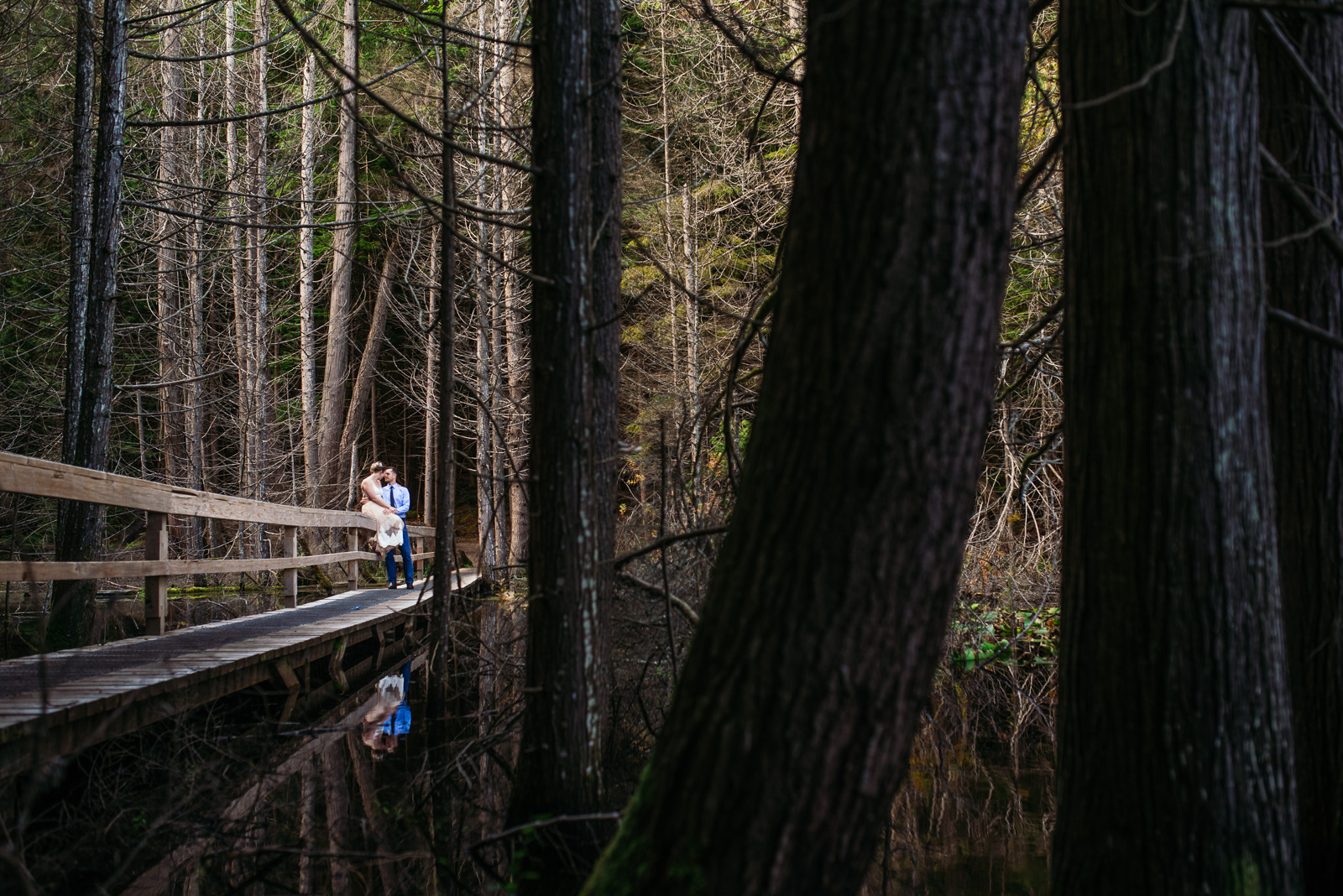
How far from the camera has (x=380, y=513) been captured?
12.0m

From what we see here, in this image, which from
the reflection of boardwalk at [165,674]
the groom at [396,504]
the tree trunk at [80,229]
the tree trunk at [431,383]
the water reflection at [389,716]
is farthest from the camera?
the tree trunk at [431,383]

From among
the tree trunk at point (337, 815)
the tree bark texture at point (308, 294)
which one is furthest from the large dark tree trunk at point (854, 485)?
the tree bark texture at point (308, 294)

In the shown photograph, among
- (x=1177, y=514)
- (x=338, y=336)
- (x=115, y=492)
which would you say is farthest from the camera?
(x=338, y=336)

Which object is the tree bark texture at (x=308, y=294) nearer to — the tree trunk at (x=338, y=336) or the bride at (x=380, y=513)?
the tree trunk at (x=338, y=336)

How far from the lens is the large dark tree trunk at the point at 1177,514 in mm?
2500

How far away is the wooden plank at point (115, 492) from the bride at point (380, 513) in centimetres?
250

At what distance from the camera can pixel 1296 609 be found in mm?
3229

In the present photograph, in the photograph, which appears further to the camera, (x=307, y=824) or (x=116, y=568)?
(x=116, y=568)

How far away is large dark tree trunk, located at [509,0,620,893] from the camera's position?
4.00 metres

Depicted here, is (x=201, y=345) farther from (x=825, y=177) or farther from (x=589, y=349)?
(x=825, y=177)

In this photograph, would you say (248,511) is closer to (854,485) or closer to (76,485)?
(76,485)

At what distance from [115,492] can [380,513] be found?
20.3 feet

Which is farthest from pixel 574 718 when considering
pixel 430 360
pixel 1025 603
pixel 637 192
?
pixel 430 360

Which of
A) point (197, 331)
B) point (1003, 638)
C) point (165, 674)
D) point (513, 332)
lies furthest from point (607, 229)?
point (197, 331)
